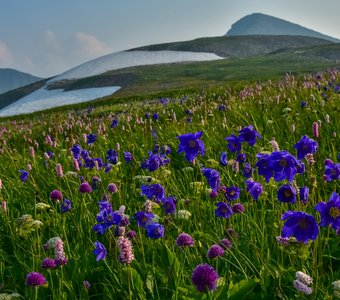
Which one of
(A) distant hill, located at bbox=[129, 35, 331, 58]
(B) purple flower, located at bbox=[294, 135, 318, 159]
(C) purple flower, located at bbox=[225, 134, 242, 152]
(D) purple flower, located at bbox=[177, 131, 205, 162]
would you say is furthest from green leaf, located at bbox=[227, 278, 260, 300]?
(A) distant hill, located at bbox=[129, 35, 331, 58]

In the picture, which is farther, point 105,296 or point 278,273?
point 105,296

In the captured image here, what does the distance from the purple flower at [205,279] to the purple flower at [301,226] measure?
0.37 metres

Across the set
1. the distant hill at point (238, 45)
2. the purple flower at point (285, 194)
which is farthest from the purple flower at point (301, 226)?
the distant hill at point (238, 45)

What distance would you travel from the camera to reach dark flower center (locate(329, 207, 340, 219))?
6.32ft

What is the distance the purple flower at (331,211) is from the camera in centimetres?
192

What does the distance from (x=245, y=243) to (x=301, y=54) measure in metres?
89.9

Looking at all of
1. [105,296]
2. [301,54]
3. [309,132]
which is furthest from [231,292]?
[301,54]

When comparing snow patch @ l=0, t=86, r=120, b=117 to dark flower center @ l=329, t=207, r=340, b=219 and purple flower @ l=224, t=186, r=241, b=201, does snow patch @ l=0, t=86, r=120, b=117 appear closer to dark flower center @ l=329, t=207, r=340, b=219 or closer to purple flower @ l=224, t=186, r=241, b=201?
purple flower @ l=224, t=186, r=241, b=201

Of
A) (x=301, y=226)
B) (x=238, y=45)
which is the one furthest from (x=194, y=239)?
(x=238, y=45)

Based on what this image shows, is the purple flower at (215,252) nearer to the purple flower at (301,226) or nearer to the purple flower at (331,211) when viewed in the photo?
the purple flower at (301,226)

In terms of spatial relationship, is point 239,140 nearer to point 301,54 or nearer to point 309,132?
point 309,132

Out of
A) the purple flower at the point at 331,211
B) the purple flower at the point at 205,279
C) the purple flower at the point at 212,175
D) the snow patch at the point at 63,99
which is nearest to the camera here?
the purple flower at the point at 331,211

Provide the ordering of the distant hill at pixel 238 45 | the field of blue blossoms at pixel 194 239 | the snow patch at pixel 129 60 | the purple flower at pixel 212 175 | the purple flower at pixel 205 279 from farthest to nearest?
the distant hill at pixel 238 45 → the snow patch at pixel 129 60 → the purple flower at pixel 212 175 → the field of blue blossoms at pixel 194 239 → the purple flower at pixel 205 279

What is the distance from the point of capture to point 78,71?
10544cm
